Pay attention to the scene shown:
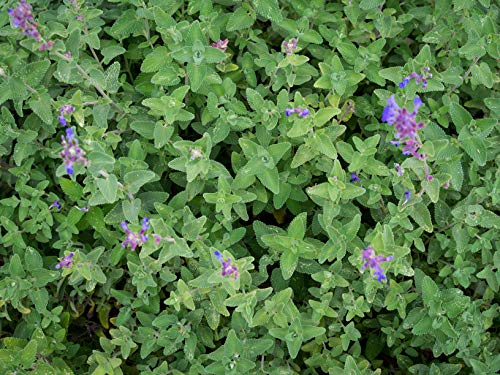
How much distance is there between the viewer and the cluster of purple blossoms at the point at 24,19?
3201 mm

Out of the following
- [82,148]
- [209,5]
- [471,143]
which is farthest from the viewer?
[209,5]

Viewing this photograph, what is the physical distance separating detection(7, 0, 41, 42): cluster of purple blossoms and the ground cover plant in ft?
0.05

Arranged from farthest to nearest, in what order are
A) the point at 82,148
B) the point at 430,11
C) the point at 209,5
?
the point at 430,11 → the point at 209,5 → the point at 82,148

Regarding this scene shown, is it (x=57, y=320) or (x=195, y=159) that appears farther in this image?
(x=57, y=320)

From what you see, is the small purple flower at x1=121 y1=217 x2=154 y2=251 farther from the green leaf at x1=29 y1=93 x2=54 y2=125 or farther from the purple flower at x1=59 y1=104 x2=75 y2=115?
the green leaf at x1=29 y1=93 x2=54 y2=125

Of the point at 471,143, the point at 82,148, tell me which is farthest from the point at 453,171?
the point at 82,148

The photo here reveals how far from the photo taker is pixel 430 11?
4.44 metres

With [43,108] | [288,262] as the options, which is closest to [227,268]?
[288,262]

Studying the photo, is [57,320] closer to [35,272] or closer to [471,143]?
[35,272]

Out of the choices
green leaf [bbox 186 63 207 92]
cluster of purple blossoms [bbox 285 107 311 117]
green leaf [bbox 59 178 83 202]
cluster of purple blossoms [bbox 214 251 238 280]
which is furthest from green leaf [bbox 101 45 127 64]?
cluster of purple blossoms [bbox 214 251 238 280]

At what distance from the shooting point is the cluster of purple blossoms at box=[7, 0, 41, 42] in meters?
3.20

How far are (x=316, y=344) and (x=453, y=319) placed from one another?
902 mm

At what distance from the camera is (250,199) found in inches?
148

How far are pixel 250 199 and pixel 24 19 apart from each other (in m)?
1.66
